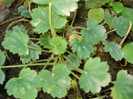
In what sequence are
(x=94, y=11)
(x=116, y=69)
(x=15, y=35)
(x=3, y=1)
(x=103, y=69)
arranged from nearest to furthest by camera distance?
(x=103, y=69)
(x=15, y=35)
(x=116, y=69)
(x=94, y=11)
(x=3, y=1)

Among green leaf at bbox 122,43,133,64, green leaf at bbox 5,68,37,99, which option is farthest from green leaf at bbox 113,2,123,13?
green leaf at bbox 5,68,37,99

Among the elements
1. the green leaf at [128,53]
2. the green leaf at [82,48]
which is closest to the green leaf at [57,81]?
the green leaf at [82,48]

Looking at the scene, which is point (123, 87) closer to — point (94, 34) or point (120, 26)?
point (94, 34)

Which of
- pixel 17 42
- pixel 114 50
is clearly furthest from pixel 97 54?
pixel 17 42

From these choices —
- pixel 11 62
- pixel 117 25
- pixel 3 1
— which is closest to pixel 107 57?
pixel 117 25

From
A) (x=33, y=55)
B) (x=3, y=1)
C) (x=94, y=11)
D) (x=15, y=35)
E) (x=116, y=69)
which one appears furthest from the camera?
(x=3, y=1)

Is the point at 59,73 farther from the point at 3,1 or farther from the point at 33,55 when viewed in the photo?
the point at 3,1
